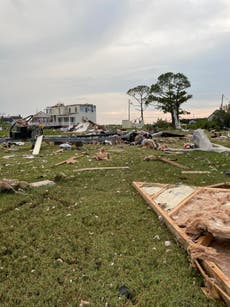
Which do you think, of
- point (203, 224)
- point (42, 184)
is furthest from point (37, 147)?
point (203, 224)

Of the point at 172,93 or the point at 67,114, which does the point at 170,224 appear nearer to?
the point at 172,93

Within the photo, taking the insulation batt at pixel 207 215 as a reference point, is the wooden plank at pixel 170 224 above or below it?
below

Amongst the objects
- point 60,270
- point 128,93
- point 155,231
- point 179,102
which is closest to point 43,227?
point 60,270

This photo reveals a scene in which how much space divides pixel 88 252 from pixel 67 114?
46.7m

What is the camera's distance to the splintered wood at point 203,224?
1.89 meters

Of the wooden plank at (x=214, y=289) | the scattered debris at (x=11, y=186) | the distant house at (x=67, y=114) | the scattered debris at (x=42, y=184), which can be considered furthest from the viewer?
the distant house at (x=67, y=114)

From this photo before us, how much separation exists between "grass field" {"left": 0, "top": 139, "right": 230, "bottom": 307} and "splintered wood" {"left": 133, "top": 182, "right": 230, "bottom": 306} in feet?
0.32

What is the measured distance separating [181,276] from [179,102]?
30.1m

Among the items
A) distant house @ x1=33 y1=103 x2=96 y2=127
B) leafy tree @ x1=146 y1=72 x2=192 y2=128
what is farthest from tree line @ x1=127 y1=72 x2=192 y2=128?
distant house @ x1=33 y1=103 x2=96 y2=127

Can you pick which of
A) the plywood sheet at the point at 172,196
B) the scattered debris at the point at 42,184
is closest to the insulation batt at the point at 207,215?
the plywood sheet at the point at 172,196

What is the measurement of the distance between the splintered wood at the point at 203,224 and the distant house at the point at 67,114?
143 feet

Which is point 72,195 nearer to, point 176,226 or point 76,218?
point 76,218

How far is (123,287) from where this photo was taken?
6.53 ft

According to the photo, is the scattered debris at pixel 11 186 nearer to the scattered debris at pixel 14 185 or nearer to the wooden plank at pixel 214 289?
the scattered debris at pixel 14 185
